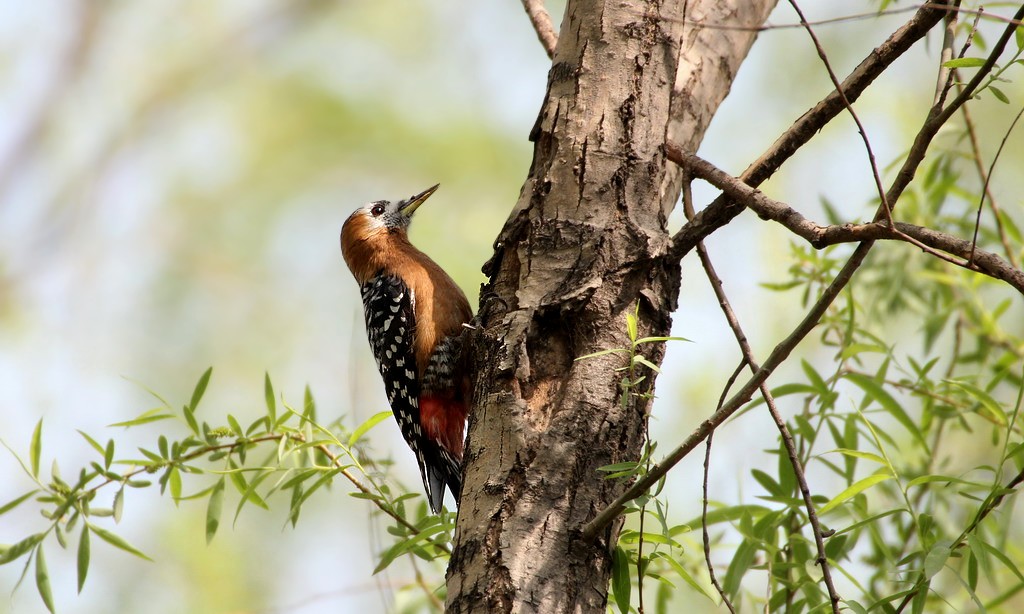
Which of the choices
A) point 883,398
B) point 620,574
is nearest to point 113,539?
point 620,574

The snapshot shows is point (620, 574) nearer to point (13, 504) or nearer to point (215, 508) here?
point (215, 508)

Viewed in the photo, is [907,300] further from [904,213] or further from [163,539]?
[163,539]

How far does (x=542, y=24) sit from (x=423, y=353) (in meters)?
1.86

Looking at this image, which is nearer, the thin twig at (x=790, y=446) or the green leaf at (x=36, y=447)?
the thin twig at (x=790, y=446)

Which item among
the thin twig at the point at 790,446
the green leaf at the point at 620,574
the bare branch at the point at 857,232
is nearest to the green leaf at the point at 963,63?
the bare branch at the point at 857,232

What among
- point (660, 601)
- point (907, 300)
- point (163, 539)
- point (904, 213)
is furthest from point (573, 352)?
point (163, 539)

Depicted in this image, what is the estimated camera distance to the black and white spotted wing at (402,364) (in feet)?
15.3

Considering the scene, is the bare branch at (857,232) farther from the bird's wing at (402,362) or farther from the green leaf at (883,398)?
the bird's wing at (402,362)

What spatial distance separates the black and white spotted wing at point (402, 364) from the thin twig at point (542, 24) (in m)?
1.81

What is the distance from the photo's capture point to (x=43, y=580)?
2.78 m

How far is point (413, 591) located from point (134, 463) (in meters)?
1.17

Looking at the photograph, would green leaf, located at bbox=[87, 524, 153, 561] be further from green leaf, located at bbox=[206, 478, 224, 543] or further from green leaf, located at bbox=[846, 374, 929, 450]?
green leaf, located at bbox=[846, 374, 929, 450]

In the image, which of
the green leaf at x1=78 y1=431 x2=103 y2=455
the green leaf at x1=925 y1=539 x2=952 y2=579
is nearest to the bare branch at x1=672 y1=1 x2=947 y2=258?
the green leaf at x1=925 y1=539 x2=952 y2=579

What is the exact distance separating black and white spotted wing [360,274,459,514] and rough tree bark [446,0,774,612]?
6.29ft
